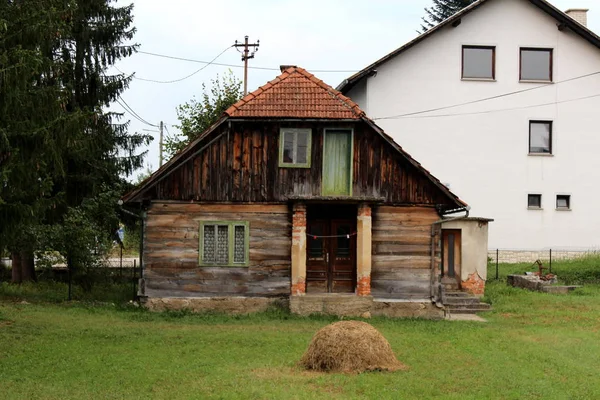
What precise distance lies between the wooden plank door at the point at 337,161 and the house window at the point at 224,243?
2.68 meters

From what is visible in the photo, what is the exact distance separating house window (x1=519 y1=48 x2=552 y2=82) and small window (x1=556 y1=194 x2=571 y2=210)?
522 cm

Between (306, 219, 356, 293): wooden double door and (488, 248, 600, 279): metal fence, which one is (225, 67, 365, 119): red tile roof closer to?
(306, 219, 356, 293): wooden double door

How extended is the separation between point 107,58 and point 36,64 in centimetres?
1400

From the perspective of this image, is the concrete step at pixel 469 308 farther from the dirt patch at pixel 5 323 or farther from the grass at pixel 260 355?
the dirt patch at pixel 5 323

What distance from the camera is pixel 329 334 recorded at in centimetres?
1377

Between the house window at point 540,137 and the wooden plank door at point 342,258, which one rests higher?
the house window at point 540,137

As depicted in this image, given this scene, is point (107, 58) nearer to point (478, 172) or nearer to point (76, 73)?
point (76, 73)

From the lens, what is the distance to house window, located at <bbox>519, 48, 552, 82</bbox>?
→ 3394 centimetres

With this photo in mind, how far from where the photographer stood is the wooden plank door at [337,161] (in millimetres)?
21750

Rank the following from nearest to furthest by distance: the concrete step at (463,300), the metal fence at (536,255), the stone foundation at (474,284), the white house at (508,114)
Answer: the concrete step at (463,300) → the stone foundation at (474,284) → the white house at (508,114) → the metal fence at (536,255)

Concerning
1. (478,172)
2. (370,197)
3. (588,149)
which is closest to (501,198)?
(478,172)

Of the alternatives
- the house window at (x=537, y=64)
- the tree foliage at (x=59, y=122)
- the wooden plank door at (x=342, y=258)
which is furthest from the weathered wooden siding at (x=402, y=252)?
the house window at (x=537, y=64)

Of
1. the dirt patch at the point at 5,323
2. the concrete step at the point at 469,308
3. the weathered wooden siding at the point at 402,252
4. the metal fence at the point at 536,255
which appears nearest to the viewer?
the dirt patch at the point at 5,323

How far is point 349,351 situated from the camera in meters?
13.6
